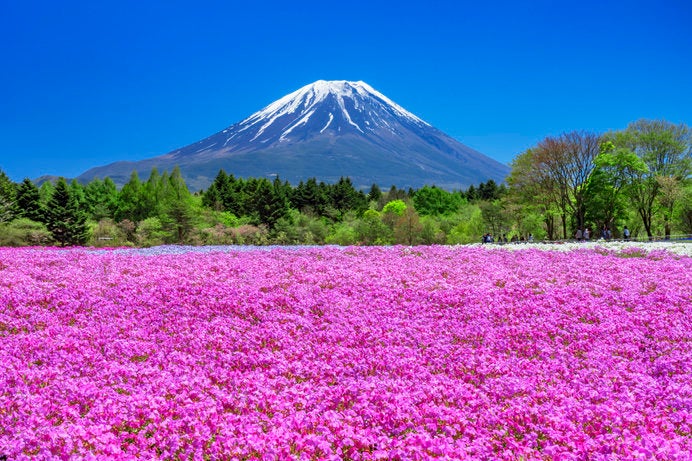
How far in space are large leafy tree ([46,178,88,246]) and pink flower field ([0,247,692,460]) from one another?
5408 cm

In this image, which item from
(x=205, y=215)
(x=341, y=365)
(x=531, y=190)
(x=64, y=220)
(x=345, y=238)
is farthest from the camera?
(x=205, y=215)

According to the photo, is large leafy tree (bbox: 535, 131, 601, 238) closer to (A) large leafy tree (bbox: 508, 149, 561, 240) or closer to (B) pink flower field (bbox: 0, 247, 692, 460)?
(A) large leafy tree (bbox: 508, 149, 561, 240)

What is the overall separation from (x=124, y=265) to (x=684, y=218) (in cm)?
6944

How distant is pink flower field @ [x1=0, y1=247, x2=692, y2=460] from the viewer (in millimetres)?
5000

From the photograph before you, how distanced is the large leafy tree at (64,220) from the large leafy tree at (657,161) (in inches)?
2402

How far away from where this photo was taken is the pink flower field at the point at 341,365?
5.00 meters

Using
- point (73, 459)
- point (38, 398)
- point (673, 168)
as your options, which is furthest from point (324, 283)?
point (673, 168)

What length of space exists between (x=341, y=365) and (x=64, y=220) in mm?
65771

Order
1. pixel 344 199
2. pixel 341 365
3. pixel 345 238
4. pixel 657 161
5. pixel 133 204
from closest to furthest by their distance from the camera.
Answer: pixel 341 365, pixel 657 161, pixel 345 238, pixel 133 204, pixel 344 199

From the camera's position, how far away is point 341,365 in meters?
7.25

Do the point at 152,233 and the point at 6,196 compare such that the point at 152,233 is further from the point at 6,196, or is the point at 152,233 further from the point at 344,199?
the point at 344,199

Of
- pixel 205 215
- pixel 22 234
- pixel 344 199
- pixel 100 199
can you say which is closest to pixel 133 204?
pixel 100 199

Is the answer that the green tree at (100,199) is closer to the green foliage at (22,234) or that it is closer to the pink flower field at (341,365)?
the green foliage at (22,234)

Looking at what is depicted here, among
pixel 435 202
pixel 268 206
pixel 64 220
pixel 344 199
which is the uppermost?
pixel 344 199
